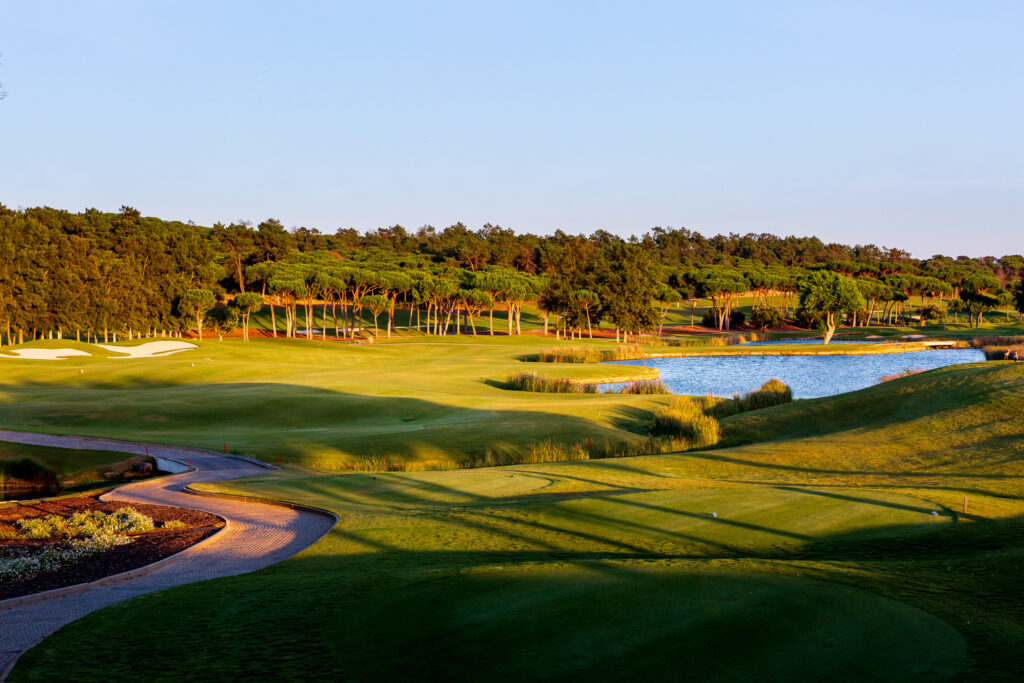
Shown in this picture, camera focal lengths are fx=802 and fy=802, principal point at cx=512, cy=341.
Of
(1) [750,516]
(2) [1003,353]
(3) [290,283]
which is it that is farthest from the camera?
(3) [290,283]

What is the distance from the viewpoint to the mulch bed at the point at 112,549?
11016mm

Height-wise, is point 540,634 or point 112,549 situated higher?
point 540,634

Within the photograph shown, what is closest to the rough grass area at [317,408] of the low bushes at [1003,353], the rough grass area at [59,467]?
the rough grass area at [59,467]

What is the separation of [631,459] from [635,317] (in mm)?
73029

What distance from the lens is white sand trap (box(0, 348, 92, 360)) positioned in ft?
181

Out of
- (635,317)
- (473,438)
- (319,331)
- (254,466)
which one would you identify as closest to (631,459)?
(473,438)

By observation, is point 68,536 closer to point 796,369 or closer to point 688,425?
point 688,425

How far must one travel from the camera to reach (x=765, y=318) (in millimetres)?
109875

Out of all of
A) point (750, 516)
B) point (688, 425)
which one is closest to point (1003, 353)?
point (688, 425)

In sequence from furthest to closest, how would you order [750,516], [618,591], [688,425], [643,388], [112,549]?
[643,388]
[688,425]
[112,549]
[750,516]
[618,591]

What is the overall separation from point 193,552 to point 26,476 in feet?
34.1

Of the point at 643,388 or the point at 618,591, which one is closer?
the point at 618,591

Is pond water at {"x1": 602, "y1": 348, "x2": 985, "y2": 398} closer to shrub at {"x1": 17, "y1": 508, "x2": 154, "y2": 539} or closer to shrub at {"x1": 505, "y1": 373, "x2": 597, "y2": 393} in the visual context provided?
shrub at {"x1": 505, "y1": 373, "x2": 597, "y2": 393}

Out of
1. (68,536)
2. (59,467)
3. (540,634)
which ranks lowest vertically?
(59,467)
